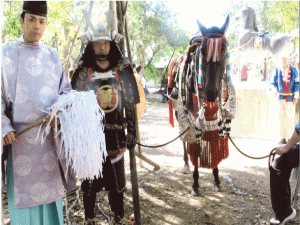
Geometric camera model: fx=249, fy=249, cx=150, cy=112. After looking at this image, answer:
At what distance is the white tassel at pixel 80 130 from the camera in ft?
6.03

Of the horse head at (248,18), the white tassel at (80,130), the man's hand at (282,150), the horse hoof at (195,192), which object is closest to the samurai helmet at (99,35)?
the white tassel at (80,130)

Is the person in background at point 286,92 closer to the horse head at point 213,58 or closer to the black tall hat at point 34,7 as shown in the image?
the horse head at point 213,58

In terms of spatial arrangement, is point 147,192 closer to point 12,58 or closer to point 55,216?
point 55,216

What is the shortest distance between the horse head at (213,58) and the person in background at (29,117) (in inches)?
65.8

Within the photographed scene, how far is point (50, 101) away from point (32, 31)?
55cm

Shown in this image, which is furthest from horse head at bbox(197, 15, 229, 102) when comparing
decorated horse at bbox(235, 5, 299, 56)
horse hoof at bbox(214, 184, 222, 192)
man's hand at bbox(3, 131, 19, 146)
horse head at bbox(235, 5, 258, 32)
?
horse head at bbox(235, 5, 258, 32)

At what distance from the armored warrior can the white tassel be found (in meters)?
0.55

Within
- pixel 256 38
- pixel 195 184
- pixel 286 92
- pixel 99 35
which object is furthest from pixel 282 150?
pixel 256 38

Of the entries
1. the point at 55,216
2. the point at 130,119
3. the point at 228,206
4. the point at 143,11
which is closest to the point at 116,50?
the point at 130,119

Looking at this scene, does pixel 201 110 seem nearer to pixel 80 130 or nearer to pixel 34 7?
pixel 80 130

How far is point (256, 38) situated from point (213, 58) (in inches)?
234

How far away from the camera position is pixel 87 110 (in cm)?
187

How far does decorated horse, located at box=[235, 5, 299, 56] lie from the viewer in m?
7.11

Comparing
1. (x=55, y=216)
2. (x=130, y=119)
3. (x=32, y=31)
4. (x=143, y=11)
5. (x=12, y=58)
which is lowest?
(x=55, y=216)
